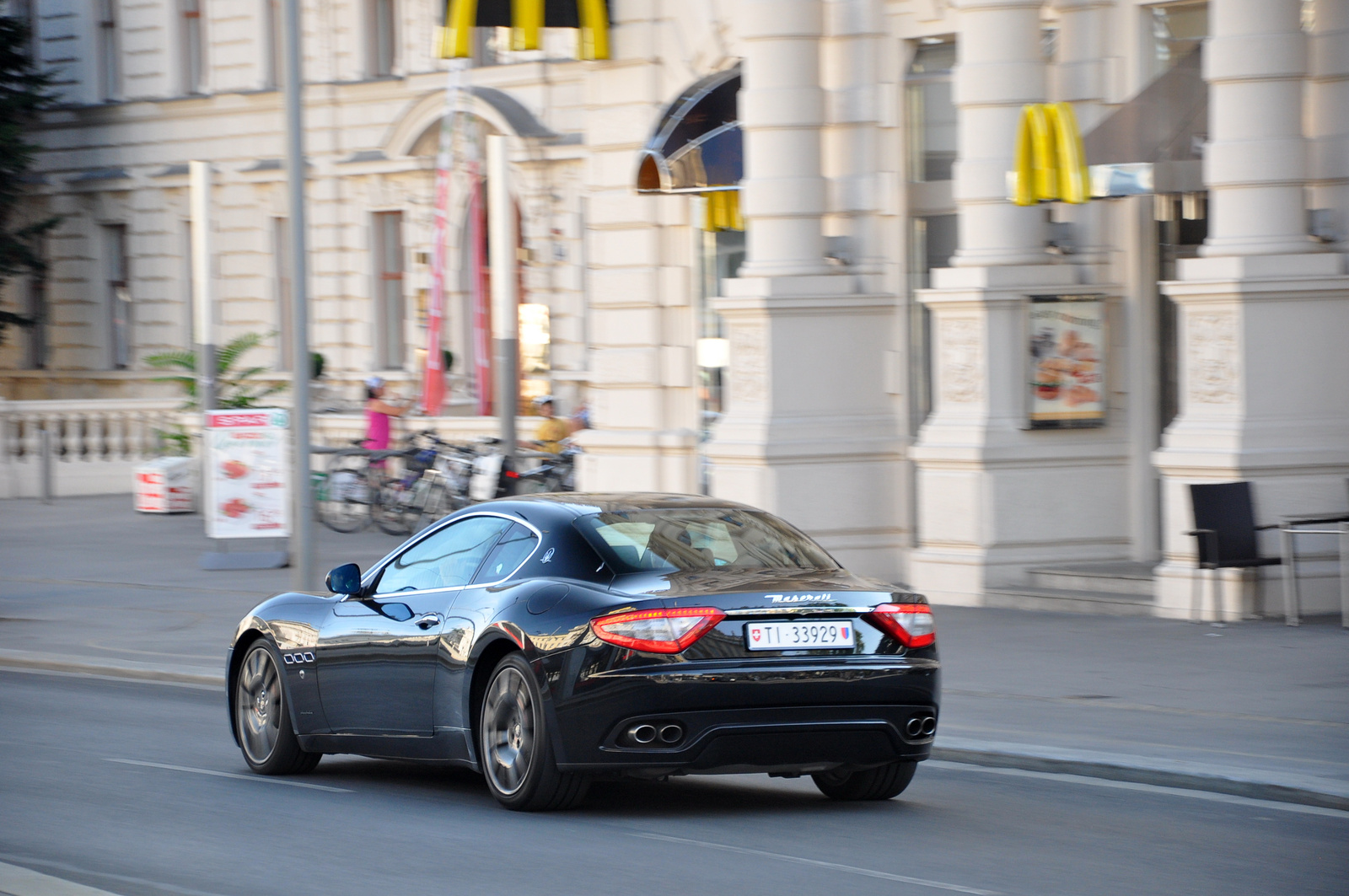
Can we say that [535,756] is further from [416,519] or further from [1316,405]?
[416,519]

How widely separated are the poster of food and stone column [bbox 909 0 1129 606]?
7.11 metres

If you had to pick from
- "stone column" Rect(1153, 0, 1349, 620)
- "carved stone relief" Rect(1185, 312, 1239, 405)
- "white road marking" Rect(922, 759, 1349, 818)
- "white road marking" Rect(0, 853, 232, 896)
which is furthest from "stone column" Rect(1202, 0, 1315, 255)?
"white road marking" Rect(0, 853, 232, 896)

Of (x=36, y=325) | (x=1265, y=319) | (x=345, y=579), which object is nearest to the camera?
(x=345, y=579)

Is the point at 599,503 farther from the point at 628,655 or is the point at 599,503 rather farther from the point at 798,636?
the point at 798,636

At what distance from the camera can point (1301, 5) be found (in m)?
15.6

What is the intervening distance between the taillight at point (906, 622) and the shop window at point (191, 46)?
32.8m

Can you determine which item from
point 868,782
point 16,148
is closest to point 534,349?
point 16,148

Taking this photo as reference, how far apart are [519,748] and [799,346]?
10.4 metres

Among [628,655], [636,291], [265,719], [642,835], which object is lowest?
[642,835]

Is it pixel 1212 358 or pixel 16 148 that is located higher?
pixel 16 148

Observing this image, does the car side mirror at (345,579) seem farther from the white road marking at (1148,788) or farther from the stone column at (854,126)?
the stone column at (854,126)

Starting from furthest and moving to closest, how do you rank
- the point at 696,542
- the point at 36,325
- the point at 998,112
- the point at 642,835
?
the point at 36,325 < the point at 998,112 < the point at 696,542 < the point at 642,835

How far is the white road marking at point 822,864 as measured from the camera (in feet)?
23.2

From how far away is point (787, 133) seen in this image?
1888cm
